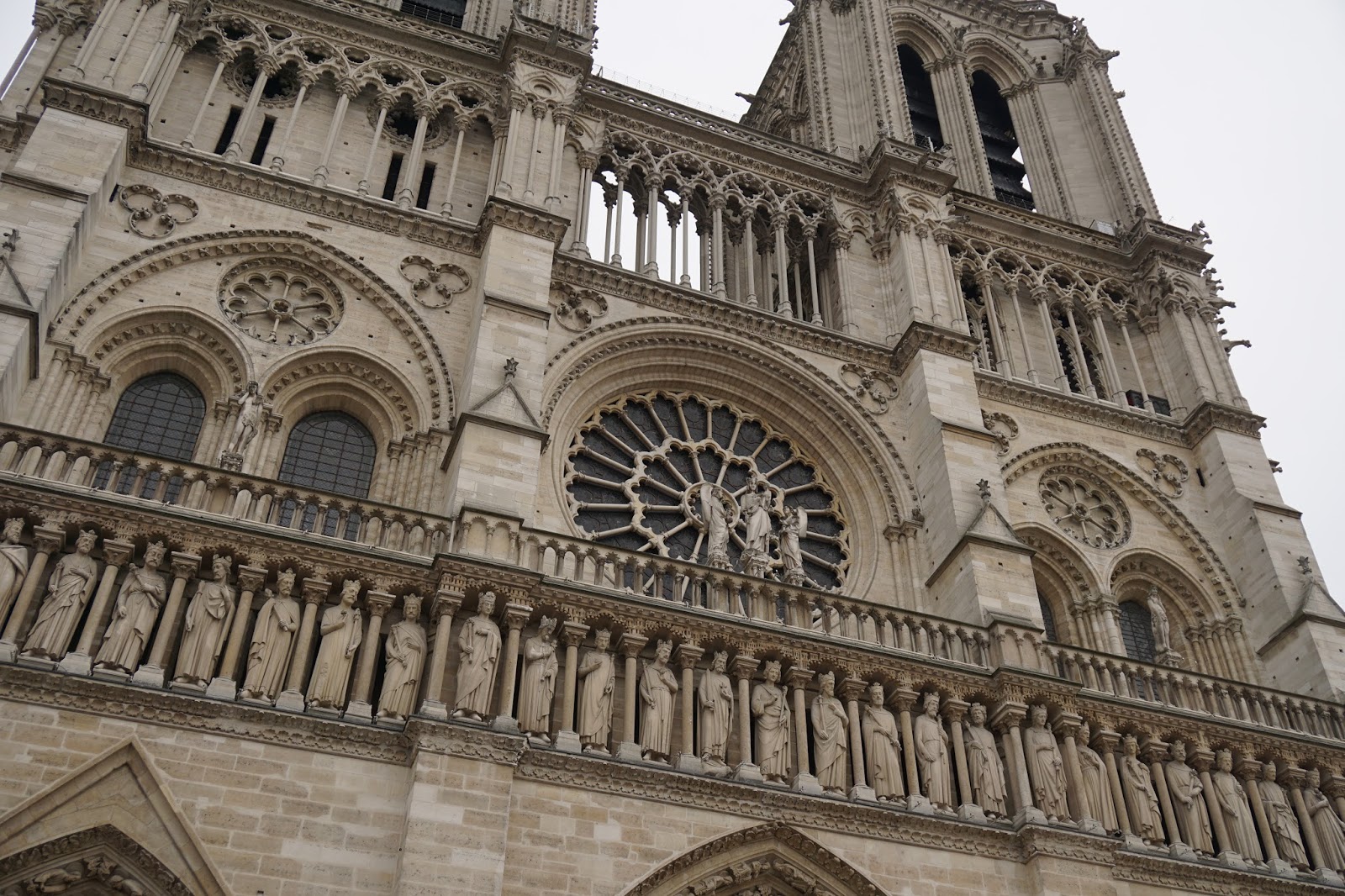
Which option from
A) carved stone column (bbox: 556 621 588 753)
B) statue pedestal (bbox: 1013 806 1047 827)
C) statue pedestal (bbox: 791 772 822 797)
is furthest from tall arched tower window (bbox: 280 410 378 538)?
statue pedestal (bbox: 1013 806 1047 827)

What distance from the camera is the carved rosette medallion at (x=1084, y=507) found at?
17969 mm

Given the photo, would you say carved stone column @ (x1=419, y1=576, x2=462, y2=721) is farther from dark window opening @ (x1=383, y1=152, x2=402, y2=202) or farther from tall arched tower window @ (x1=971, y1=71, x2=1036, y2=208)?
tall arched tower window @ (x1=971, y1=71, x2=1036, y2=208)

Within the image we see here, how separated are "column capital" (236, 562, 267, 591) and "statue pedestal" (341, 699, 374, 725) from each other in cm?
143

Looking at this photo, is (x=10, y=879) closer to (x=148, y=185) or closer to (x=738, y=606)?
(x=738, y=606)

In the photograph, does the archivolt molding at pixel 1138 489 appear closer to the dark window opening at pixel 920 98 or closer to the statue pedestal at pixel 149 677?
the dark window opening at pixel 920 98

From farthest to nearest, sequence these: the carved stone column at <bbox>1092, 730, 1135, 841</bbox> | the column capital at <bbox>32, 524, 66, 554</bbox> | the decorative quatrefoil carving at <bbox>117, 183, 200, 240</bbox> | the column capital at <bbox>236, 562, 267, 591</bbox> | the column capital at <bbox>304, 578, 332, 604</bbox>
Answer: the decorative quatrefoil carving at <bbox>117, 183, 200, 240</bbox> → the carved stone column at <bbox>1092, 730, 1135, 841</bbox> → the column capital at <bbox>304, 578, 332, 604</bbox> → the column capital at <bbox>236, 562, 267, 591</bbox> → the column capital at <bbox>32, 524, 66, 554</bbox>

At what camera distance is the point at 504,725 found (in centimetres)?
1091

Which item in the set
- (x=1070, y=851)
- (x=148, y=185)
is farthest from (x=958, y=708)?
(x=148, y=185)

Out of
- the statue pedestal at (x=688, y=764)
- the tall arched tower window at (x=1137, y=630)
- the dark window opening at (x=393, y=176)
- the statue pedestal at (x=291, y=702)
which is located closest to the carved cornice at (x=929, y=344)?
the tall arched tower window at (x=1137, y=630)

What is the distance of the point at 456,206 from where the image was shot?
1741cm

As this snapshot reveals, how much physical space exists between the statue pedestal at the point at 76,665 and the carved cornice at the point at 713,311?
325 inches

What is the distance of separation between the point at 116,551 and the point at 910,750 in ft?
25.7

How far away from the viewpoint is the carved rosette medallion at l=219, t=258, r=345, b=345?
14836 millimetres

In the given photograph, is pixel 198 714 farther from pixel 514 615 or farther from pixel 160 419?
pixel 160 419
